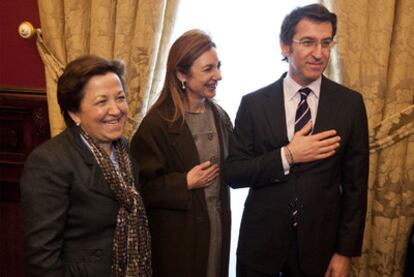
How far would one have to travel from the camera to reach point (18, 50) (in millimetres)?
2479

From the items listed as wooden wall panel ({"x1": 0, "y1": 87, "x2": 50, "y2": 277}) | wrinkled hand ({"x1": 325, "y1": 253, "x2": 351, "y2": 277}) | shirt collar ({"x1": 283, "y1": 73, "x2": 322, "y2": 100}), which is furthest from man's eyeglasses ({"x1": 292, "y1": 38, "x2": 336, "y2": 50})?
wooden wall panel ({"x1": 0, "y1": 87, "x2": 50, "y2": 277})

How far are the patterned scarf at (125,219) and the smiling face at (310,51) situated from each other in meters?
0.77

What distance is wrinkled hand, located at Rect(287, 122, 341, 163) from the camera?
1.52 metres

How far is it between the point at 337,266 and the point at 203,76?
949 millimetres

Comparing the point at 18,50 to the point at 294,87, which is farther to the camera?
the point at 18,50

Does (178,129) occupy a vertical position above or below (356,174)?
above

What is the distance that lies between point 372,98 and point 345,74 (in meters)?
0.18

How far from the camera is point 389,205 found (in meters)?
2.14

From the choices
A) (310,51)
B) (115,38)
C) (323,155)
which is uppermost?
(115,38)

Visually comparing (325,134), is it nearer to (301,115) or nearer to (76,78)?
(301,115)

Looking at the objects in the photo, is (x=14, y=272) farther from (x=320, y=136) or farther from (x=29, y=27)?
(x=320, y=136)

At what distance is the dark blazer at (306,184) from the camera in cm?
157

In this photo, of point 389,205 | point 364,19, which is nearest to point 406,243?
point 389,205

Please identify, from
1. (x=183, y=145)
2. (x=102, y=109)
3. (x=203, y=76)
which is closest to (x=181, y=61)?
(x=203, y=76)
